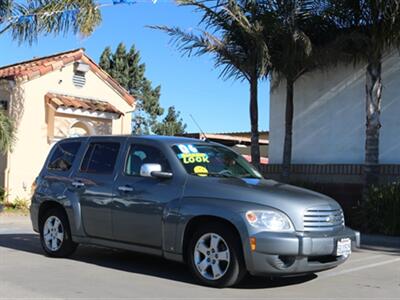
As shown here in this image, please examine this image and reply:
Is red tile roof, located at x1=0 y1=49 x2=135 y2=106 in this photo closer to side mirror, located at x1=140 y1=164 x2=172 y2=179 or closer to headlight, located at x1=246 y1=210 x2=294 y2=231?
side mirror, located at x1=140 y1=164 x2=172 y2=179

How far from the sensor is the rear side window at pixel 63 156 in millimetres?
9078

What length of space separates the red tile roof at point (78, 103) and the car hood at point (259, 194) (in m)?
12.4

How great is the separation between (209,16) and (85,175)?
708 cm

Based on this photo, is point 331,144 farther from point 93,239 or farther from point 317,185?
point 93,239

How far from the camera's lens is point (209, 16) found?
14.5m

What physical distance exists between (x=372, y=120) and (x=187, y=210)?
7.45m

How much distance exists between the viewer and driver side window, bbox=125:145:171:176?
7883mm

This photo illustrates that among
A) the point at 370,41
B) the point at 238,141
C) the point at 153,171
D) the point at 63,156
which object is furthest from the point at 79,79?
the point at 153,171

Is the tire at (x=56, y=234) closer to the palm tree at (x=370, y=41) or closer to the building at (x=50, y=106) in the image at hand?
the palm tree at (x=370, y=41)

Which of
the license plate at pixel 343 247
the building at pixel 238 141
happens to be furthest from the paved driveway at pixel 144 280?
the building at pixel 238 141

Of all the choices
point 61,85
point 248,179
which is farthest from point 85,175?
point 61,85

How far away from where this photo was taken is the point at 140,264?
28.1 ft

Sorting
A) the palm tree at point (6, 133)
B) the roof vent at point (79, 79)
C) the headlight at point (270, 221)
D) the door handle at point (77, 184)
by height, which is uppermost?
the roof vent at point (79, 79)

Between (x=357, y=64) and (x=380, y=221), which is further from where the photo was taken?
(x=357, y=64)
